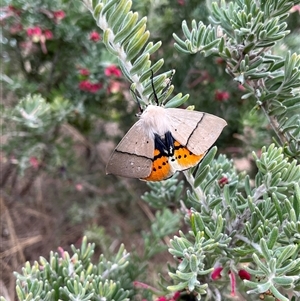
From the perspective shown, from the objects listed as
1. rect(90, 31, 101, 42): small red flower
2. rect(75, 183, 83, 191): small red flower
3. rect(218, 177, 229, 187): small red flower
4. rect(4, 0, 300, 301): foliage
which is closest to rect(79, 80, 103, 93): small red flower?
rect(90, 31, 101, 42): small red flower

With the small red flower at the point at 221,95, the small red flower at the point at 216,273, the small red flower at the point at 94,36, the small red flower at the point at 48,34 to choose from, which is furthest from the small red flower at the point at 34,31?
the small red flower at the point at 216,273

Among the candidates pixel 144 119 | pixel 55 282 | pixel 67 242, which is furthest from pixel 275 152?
pixel 67 242

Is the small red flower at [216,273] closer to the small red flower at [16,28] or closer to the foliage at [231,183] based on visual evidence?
the foliage at [231,183]


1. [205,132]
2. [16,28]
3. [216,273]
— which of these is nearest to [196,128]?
→ [205,132]

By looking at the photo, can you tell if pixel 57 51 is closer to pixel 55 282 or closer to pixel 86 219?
pixel 86 219

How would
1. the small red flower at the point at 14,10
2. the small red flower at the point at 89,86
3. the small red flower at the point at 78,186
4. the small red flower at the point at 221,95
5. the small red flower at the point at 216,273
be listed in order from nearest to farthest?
the small red flower at the point at 216,273, the small red flower at the point at 14,10, the small red flower at the point at 89,86, the small red flower at the point at 221,95, the small red flower at the point at 78,186

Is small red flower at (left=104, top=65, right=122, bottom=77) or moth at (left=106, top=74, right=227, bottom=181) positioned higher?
moth at (left=106, top=74, right=227, bottom=181)

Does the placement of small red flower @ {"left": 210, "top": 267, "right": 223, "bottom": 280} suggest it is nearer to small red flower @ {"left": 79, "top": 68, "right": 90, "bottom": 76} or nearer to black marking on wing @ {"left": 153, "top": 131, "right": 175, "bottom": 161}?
black marking on wing @ {"left": 153, "top": 131, "right": 175, "bottom": 161}
